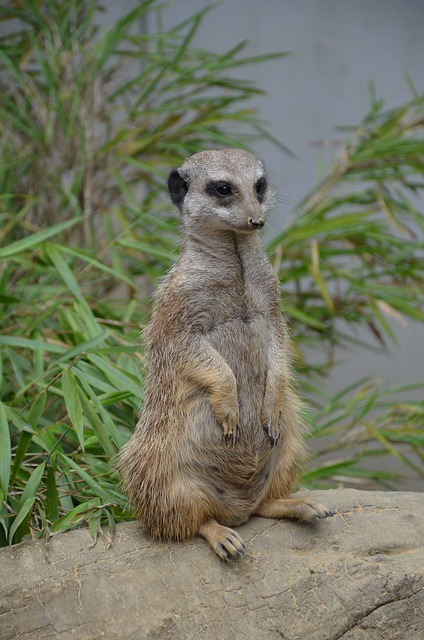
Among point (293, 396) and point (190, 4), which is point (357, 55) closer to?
point (190, 4)

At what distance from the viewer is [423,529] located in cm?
211

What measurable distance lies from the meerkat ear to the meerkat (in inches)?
1.3

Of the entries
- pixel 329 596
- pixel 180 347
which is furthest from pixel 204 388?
pixel 329 596

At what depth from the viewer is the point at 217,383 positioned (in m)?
2.03

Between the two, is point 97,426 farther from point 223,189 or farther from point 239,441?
point 223,189

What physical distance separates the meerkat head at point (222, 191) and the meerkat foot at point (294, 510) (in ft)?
2.14

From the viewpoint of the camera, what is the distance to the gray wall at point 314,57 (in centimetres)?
468

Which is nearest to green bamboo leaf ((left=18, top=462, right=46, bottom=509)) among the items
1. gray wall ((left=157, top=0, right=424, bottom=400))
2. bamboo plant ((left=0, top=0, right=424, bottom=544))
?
bamboo plant ((left=0, top=0, right=424, bottom=544))

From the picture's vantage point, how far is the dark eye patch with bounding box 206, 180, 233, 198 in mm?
2096

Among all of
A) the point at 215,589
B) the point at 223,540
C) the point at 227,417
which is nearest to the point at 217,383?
the point at 227,417

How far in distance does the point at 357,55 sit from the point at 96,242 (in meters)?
1.75

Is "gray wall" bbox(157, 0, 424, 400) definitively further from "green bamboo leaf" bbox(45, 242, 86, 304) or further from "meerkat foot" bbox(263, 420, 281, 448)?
"meerkat foot" bbox(263, 420, 281, 448)

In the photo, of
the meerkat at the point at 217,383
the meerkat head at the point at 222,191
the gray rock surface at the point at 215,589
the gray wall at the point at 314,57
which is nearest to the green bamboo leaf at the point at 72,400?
the meerkat at the point at 217,383

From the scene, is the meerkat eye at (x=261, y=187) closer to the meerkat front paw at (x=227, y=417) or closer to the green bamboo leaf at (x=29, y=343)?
the meerkat front paw at (x=227, y=417)
